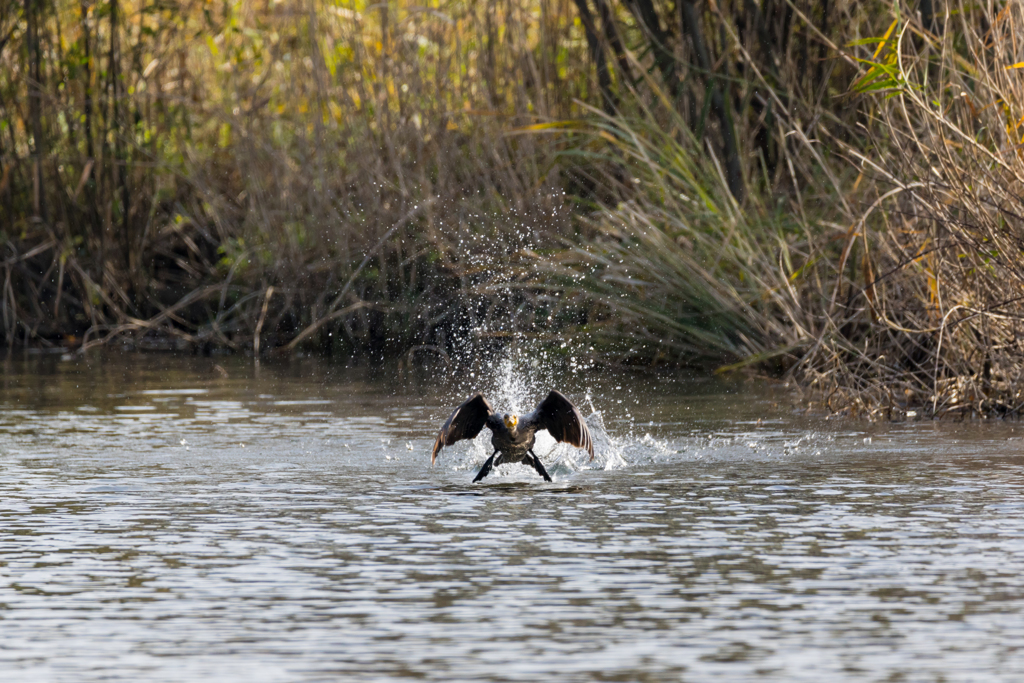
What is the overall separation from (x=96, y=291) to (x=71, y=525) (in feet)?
32.5

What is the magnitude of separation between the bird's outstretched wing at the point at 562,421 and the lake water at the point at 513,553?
156 millimetres

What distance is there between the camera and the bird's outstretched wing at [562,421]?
7.37m

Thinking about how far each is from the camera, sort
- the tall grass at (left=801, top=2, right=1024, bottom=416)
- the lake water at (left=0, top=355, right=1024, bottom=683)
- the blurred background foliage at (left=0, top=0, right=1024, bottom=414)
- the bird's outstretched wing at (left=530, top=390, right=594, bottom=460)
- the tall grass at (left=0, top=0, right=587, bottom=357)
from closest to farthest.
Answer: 1. the lake water at (left=0, top=355, right=1024, bottom=683)
2. the bird's outstretched wing at (left=530, top=390, right=594, bottom=460)
3. the tall grass at (left=801, top=2, right=1024, bottom=416)
4. the blurred background foliage at (left=0, top=0, right=1024, bottom=414)
5. the tall grass at (left=0, top=0, right=587, bottom=357)

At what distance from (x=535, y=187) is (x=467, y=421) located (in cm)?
593

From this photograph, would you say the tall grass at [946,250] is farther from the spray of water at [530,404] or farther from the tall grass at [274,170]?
the tall grass at [274,170]

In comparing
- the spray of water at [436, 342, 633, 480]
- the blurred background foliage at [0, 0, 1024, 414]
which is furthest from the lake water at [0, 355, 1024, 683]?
the blurred background foliage at [0, 0, 1024, 414]

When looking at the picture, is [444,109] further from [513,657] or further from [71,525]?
[513,657]

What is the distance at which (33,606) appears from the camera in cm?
479

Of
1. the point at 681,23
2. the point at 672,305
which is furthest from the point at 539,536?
the point at 681,23

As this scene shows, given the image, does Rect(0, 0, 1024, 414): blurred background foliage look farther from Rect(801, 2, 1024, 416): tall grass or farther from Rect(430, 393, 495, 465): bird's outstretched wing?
Rect(430, 393, 495, 465): bird's outstretched wing

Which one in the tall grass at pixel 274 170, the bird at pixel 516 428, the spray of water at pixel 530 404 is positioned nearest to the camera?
the bird at pixel 516 428

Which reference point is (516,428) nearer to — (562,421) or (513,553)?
(562,421)

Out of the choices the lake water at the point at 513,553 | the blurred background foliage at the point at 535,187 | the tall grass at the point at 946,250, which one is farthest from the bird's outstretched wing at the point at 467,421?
the blurred background foliage at the point at 535,187

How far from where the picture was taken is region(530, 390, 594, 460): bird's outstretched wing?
737cm
